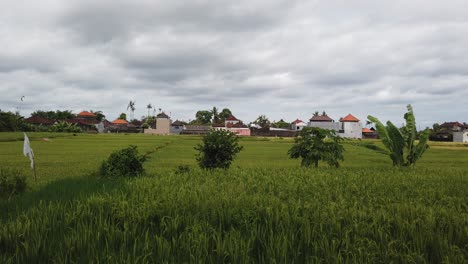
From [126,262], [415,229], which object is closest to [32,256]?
[126,262]

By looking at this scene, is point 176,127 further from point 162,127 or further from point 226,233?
point 226,233

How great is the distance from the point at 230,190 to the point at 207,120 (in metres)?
116

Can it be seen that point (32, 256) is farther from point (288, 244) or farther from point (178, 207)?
point (288, 244)

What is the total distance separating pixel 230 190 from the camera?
227 inches

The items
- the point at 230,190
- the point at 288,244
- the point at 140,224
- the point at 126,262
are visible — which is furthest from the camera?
the point at 230,190

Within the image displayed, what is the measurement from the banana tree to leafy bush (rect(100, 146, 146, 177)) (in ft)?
29.8

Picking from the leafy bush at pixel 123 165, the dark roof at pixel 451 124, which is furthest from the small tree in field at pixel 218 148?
the dark roof at pixel 451 124

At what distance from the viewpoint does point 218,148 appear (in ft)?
35.3

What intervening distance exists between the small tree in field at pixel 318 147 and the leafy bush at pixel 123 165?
5.63 m

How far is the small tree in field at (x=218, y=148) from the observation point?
10664mm

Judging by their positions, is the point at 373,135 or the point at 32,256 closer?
the point at 32,256

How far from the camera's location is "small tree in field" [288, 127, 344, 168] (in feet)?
36.1

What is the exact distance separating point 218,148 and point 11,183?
5918 millimetres

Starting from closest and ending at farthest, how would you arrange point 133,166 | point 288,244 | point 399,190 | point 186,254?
point 186,254 < point 288,244 < point 399,190 < point 133,166
